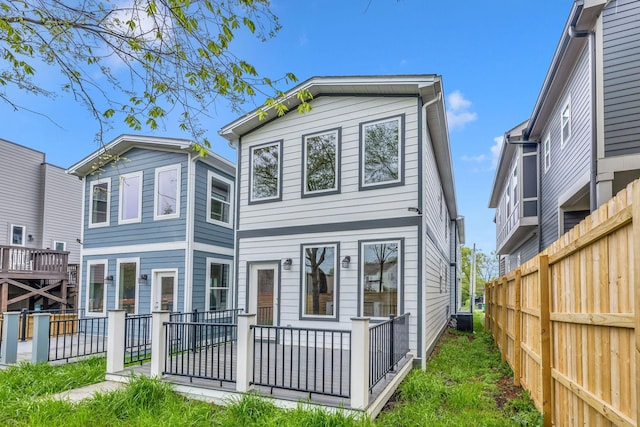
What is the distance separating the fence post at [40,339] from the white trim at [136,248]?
145 inches

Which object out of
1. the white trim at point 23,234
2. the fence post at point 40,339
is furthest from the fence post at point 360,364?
the white trim at point 23,234

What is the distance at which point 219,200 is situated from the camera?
474 inches

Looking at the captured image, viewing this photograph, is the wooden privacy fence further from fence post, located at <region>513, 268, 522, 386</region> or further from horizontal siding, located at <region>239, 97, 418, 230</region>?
horizontal siding, located at <region>239, 97, 418, 230</region>

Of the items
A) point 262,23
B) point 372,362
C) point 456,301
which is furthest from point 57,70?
point 456,301

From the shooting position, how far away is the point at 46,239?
59.6ft

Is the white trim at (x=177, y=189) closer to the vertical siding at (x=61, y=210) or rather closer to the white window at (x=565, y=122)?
the white window at (x=565, y=122)

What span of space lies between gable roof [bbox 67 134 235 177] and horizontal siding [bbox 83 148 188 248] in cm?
19

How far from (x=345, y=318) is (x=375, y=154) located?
339 centimetres

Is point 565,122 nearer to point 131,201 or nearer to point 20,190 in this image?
point 131,201

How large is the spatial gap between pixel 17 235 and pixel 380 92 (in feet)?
55.9

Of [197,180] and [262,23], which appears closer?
[262,23]

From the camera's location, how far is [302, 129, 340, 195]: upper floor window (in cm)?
870

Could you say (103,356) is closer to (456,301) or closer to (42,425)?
(42,425)

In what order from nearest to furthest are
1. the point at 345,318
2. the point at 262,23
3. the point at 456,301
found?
the point at 262,23 → the point at 345,318 → the point at 456,301
